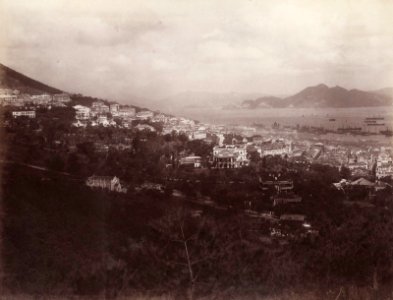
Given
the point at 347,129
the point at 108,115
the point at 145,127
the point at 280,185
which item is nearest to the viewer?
the point at 280,185

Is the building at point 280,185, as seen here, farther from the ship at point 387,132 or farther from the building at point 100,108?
the building at point 100,108

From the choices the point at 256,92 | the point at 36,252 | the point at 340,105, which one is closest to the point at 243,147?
the point at 256,92

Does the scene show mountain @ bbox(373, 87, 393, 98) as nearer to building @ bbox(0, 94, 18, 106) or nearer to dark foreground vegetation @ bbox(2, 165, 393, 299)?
dark foreground vegetation @ bbox(2, 165, 393, 299)

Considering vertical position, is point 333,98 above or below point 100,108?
above

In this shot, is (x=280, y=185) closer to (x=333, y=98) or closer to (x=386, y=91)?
(x=333, y=98)

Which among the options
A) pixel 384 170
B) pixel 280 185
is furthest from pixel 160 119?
pixel 384 170
